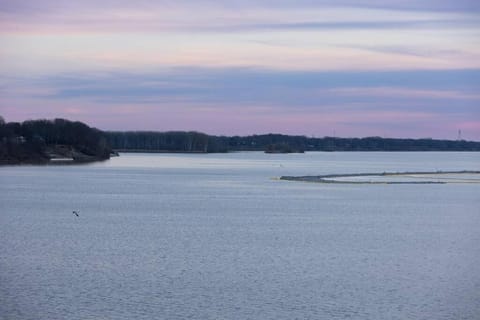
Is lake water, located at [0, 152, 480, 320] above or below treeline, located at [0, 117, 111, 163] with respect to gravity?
below

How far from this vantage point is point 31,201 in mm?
40000

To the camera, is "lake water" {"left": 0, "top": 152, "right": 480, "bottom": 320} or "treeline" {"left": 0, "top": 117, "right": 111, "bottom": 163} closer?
"lake water" {"left": 0, "top": 152, "right": 480, "bottom": 320}

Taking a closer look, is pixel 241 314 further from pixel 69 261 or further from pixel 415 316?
pixel 69 261

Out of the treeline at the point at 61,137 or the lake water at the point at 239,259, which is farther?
the treeline at the point at 61,137

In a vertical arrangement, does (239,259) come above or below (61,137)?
below

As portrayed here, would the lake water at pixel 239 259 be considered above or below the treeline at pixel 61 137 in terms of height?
below

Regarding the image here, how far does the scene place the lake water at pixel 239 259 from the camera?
50.6 feet

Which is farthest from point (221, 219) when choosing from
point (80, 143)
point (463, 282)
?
point (80, 143)

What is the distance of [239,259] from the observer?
821 inches

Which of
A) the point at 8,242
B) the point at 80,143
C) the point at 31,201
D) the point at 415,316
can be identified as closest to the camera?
the point at 415,316

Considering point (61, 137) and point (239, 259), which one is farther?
point (61, 137)

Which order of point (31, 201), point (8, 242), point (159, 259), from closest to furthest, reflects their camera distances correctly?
point (159, 259) < point (8, 242) < point (31, 201)

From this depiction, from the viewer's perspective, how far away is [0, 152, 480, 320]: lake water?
1543 cm

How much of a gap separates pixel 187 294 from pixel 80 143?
10279cm
